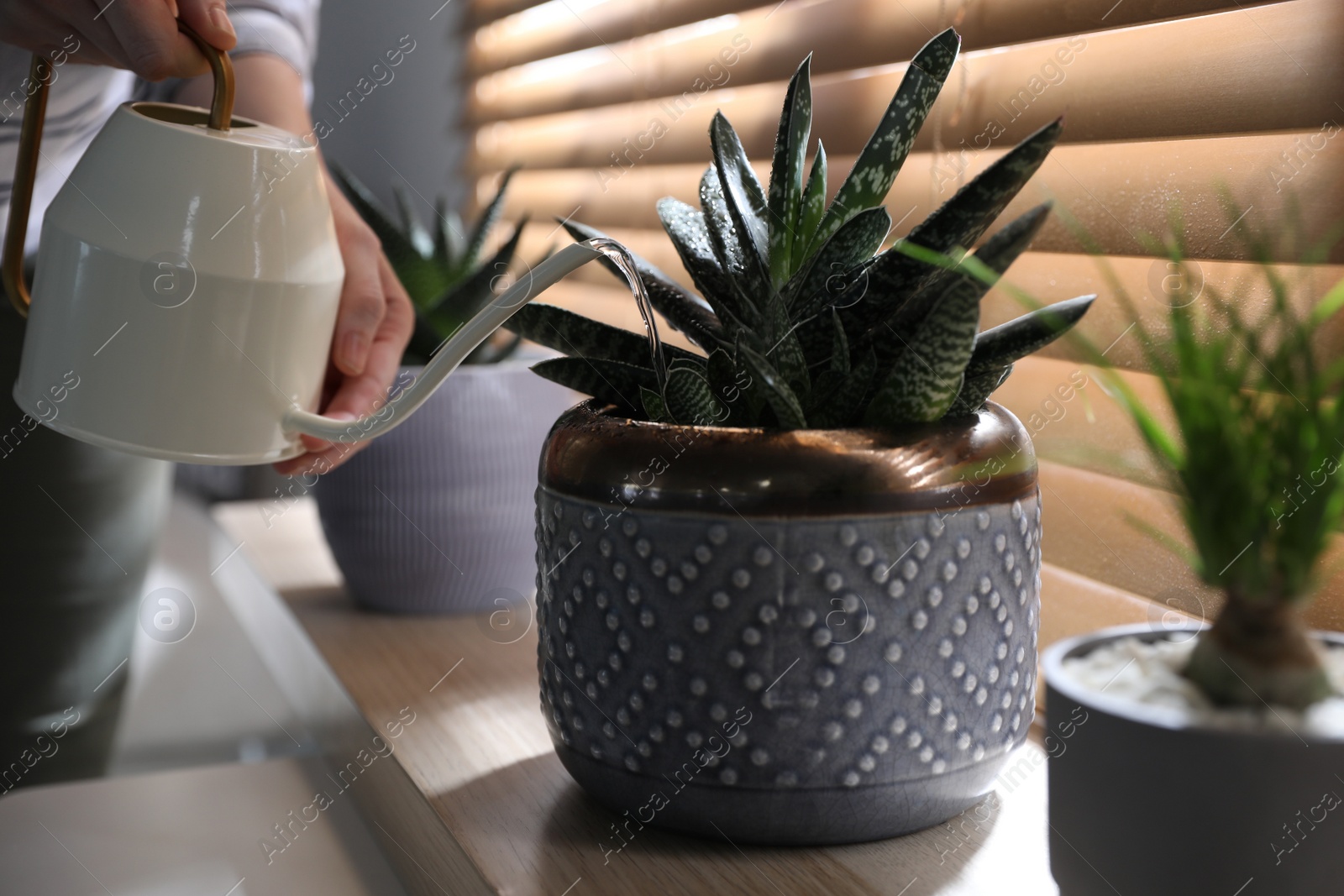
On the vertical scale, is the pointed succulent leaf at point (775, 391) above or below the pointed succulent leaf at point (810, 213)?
below

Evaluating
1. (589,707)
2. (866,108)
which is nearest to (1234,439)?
(589,707)

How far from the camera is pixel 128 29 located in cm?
48

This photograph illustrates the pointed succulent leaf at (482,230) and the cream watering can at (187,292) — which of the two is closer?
the cream watering can at (187,292)

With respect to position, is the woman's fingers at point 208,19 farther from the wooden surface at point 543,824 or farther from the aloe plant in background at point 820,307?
the wooden surface at point 543,824

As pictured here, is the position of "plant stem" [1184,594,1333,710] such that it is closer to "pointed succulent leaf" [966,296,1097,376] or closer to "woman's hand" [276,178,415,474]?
"pointed succulent leaf" [966,296,1097,376]

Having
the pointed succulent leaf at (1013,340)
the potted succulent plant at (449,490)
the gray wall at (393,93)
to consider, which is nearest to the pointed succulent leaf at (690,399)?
the pointed succulent leaf at (1013,340)

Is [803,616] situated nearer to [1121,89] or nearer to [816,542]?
[816,542]

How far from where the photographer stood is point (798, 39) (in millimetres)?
837

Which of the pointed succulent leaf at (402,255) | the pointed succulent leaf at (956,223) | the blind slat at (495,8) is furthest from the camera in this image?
the blind slat at (495,8)

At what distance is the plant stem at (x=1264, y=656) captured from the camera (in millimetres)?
267

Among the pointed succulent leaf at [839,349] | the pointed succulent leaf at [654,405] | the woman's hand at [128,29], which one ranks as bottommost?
the pointed succulent leaf at [654,405]

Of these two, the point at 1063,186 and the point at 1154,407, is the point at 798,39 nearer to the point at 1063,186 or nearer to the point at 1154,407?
the point at 1063,186

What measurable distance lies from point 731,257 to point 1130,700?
0.26m

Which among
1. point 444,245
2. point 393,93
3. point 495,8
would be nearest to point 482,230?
point 444,245
